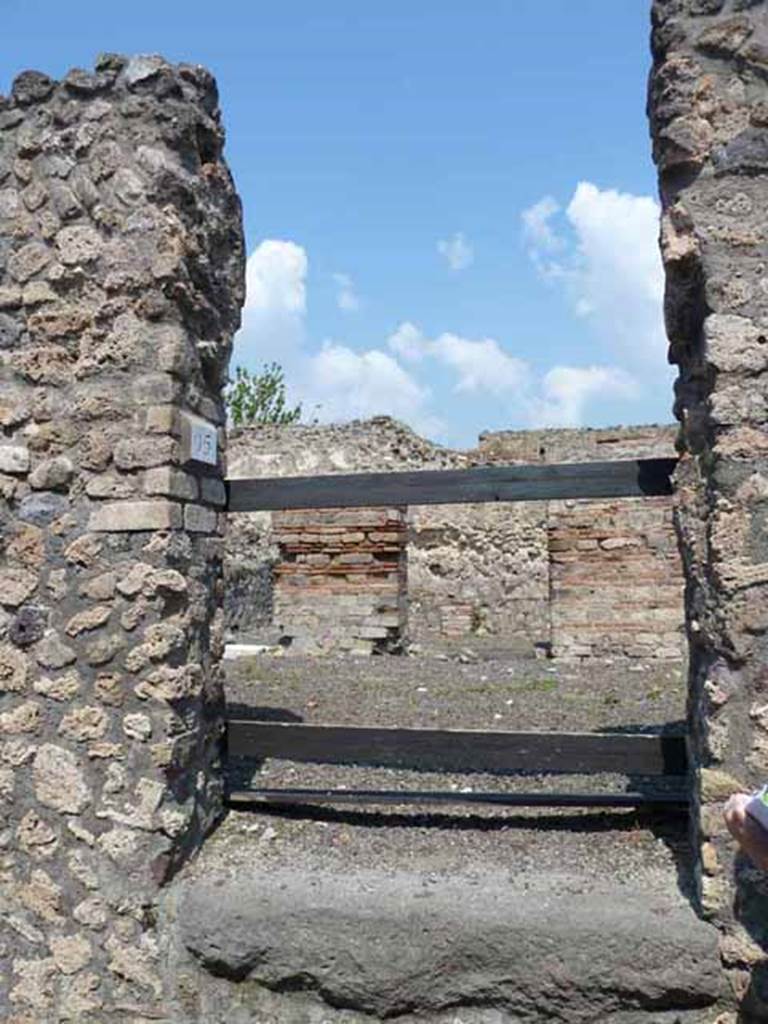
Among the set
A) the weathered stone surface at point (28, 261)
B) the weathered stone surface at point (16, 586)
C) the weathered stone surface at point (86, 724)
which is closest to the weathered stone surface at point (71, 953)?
the weathered stone surface at point (86, 724)

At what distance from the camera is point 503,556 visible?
12.1 meters

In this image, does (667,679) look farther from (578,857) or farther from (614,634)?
(578,857)

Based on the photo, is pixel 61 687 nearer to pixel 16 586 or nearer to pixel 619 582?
pixel 16 586

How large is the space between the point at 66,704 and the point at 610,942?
75.3 inches

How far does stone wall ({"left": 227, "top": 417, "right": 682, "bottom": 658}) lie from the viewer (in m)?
10.1

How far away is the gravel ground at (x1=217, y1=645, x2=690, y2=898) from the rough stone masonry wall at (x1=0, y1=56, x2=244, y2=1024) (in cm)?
42

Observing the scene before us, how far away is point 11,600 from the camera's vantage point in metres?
3.37

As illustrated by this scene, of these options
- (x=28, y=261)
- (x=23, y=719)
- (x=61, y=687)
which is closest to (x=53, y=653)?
(x=61, y=687)

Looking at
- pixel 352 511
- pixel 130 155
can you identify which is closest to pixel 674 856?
pixel 130 155

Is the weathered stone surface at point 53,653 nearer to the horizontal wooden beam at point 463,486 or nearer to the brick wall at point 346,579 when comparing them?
the horizontal wooden beam at point 463,486

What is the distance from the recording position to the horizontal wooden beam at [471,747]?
3.33 m

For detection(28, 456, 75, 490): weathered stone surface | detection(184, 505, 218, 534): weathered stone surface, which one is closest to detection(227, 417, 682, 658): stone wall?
detection(184, 505, 218, 534): weathered stone surface

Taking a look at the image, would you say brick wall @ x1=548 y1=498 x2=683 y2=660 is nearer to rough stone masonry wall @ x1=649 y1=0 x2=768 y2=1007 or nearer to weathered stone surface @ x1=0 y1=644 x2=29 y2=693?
rough stone masonry wall @ x1=649 y1=0 x2=768 y2=1007

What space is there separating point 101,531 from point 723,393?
81.7 inches
